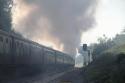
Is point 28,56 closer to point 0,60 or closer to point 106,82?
point 0,60

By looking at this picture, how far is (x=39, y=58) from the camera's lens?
36031 millimetres

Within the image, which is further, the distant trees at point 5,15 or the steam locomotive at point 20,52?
Result: the distant trees at point 5,15

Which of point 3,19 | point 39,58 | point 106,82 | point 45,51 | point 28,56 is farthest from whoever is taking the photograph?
point 3,19

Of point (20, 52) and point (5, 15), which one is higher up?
point (5, 15)

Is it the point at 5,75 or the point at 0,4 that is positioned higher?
the point at 0,4

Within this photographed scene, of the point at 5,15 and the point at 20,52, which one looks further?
the point at 5,15

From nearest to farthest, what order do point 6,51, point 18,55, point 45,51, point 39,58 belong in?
1. point 6,51
2. point 18,55
3. point 39,58
4. point 45,51

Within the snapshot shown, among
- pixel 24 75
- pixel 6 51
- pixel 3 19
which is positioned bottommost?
pixel 24 75

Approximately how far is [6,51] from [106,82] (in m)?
8.87

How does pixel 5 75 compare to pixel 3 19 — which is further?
pixel 3 19

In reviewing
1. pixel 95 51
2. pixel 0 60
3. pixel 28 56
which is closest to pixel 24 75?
pixel 28 56

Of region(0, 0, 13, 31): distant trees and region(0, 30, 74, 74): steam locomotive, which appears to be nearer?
region(0, 30, 74, 74): steam locomotive

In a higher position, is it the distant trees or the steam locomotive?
the distant trees

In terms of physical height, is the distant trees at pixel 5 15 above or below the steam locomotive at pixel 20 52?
above
